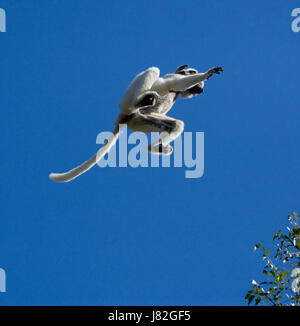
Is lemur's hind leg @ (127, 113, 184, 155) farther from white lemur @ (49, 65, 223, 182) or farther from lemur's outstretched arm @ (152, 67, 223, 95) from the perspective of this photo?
lemur's outstretched arm @ (152, 67, 223, 95)

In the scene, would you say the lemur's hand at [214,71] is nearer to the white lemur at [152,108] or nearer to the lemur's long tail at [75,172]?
the white lemur at [152,108]

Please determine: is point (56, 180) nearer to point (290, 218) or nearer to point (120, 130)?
point (120, 130)

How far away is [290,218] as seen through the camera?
23.0ft

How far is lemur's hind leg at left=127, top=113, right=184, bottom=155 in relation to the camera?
256 inches

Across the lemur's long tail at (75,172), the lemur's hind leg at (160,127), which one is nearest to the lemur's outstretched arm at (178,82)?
the lemur's hind leg at (160,127)

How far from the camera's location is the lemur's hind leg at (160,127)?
6508 mm

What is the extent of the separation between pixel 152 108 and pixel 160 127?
413 mm

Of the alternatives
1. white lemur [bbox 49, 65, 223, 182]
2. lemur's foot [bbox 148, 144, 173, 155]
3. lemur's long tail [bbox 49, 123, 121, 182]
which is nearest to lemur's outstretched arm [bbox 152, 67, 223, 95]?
white lemur [bbox 49, 65, 223, 182]

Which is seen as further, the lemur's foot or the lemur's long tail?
the lemur's long tail

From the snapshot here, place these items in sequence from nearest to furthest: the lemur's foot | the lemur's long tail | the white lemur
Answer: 1. the lemur's foot
2. the white lemur
3. the lemur's long tail

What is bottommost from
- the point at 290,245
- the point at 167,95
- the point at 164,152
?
the point at 290,245

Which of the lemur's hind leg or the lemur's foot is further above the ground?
the lemur's hind leg

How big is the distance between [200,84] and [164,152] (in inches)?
58.9
